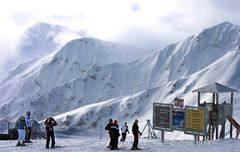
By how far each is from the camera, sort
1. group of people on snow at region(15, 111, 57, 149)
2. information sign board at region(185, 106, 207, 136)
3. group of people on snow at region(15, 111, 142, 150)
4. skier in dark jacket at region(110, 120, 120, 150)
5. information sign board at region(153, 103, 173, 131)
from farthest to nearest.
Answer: information sign board at region(153, 103, 173, 131) → information sign board at region(185, 106, 207, 136) → group of people on snow at region(15, 111, 57, 149) → group of people on snow at region(15, 111, 142, 150) → skier in dark jacket at region(110, 120, 120, 150)

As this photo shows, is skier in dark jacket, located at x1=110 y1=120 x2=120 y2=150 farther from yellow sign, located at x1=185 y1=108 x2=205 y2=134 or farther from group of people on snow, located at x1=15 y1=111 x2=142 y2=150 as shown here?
yellow sign, located at x1=185 y1=108 x2=205 y2=134

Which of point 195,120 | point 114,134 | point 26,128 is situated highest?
point 195,120

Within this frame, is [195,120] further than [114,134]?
Yes

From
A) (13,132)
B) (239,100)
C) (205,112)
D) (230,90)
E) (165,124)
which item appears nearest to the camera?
(205,112)

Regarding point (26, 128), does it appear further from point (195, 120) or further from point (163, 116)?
point (195, 120)

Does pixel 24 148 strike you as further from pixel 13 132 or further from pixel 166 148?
pixel 13 132

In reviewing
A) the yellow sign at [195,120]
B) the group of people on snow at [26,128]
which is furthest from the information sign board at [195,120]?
the group of people on snow at [26,128]

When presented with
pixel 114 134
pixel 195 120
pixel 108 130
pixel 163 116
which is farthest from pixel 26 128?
pixel 195 120

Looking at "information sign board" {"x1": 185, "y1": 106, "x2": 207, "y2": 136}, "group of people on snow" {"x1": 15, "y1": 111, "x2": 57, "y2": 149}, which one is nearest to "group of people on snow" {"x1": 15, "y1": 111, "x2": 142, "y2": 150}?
"group of people on snow" {"x1": 15, "y1": 111, "x2": 57, "y2": 149}

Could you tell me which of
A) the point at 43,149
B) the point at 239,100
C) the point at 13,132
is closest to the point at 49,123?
the point at 43,149

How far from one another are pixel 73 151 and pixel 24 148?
401 centimetres

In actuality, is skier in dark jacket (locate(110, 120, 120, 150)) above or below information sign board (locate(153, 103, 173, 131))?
below

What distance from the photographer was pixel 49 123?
38.0 metres

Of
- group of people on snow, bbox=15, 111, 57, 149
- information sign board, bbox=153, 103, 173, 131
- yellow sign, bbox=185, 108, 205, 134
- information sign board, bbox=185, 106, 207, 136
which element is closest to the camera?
group of people on snow, bbox=15, 111, 57, 149
